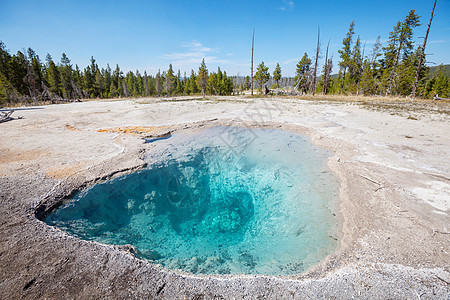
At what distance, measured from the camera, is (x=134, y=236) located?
12.7ft

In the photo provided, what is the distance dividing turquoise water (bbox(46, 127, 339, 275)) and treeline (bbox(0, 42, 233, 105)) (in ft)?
109

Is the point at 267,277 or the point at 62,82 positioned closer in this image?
the point at 267,277

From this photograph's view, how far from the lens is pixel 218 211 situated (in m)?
5.31

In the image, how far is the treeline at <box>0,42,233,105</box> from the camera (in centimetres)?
3159

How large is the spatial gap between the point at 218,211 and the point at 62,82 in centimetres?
5826

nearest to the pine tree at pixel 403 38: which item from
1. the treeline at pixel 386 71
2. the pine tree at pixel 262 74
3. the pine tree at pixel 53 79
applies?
the treeline at pixel 386 71

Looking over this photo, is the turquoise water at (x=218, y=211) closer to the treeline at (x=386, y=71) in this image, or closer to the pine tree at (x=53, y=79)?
the treeline at (x=386, y=71)

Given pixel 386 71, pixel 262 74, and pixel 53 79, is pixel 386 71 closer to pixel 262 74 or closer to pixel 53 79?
pixel 262 74

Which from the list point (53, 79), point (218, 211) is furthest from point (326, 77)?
point (53, 79)

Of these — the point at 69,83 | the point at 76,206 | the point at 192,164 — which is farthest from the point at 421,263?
the point at 69,83

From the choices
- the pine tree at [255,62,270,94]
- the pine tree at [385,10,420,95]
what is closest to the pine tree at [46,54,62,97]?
the pine tree at [255,62,270,94]

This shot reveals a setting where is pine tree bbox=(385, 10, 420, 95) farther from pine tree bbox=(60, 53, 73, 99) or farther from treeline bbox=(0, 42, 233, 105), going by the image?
pine tree bbox=(60, 53, 73, 99)

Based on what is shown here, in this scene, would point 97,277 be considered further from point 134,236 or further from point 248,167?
point 248,167

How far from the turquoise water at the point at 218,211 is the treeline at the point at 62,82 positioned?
33.1 m
